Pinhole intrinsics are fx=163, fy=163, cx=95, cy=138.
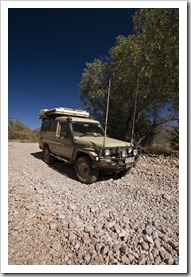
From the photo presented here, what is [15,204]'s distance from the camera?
11.1 ft

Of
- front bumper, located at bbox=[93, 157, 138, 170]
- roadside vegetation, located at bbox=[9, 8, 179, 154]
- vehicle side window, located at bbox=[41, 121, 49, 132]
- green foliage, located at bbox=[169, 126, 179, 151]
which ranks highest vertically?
roadside vegetation, located at bbox=[9, 8, 179, 154]

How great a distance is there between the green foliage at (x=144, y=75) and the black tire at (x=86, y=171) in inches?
99.4

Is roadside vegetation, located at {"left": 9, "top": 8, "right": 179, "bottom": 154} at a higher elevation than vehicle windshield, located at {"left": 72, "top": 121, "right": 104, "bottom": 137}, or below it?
higher

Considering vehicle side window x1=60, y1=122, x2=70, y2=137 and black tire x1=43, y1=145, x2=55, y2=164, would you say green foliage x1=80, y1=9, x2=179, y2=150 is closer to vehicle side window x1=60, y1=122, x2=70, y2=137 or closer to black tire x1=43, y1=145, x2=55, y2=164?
vehicle side window x1=60, y1=122, x2=70, y2=137

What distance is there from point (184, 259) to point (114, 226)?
108 centimetres

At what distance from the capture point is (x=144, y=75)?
744cm

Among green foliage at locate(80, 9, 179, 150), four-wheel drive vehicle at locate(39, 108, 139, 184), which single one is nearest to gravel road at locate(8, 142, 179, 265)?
four-wheel drive vehicle at locate(39, 108, 139, 184)

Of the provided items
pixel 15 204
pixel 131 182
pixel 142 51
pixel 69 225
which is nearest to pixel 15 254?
pixel 69 225

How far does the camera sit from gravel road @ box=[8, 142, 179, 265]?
89.5 inches

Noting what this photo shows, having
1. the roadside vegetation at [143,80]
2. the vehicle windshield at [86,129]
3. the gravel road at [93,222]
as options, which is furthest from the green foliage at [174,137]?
the vehicle windshield at [86,129]

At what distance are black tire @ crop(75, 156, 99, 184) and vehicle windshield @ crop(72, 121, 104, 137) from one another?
1.02m

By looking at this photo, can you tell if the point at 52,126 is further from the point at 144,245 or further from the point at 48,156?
the point at 144,245

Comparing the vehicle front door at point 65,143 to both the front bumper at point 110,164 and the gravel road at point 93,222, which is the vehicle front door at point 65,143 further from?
the front bumper at point 110,164

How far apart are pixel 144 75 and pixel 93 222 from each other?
668 centimetres
